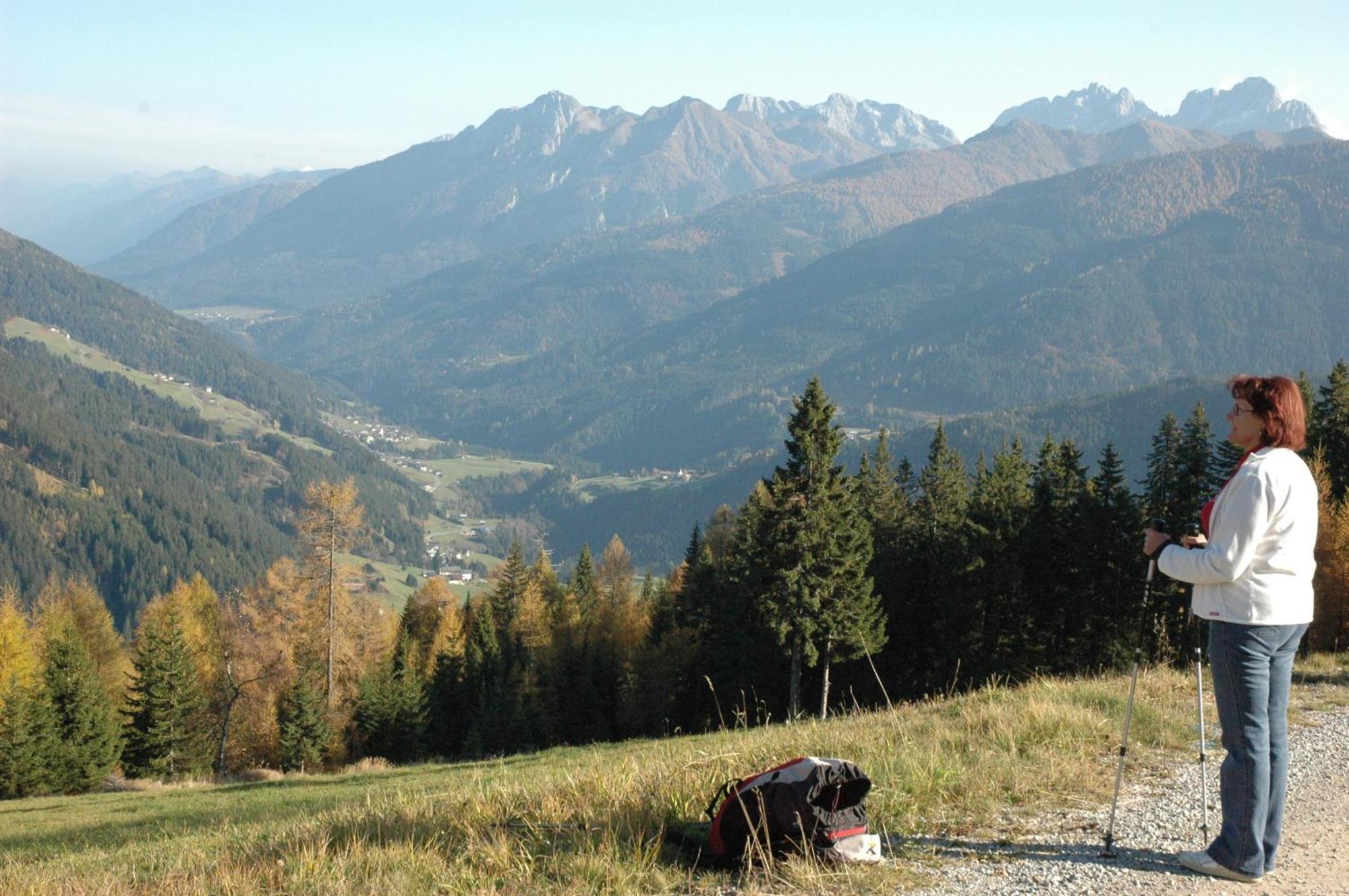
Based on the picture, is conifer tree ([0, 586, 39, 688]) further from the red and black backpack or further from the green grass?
the green grass

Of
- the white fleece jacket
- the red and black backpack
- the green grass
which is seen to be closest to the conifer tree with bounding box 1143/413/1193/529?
the white fleece jacket

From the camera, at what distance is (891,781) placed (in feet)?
23.4

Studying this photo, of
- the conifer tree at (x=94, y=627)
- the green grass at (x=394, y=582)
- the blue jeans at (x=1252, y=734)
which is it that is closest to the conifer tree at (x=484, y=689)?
the conifer tree at (x=94, y=627)

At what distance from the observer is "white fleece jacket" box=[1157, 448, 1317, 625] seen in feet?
17.9

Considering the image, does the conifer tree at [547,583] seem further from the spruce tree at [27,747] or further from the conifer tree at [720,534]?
the spruce tree at [27,747]

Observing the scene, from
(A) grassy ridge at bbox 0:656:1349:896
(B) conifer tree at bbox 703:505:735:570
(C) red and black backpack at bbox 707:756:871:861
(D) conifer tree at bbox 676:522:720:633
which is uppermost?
(C) red and black backpack at bbox 707:756:871:861

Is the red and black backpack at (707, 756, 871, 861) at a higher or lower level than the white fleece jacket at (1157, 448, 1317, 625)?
lower

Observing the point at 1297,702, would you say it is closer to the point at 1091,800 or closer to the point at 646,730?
the point at 1091,800

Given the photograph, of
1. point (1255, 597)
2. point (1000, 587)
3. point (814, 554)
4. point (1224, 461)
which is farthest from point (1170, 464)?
point (1255, 597)

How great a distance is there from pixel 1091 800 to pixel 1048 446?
128ft

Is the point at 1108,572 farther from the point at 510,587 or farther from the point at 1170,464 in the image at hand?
the point at 510,587

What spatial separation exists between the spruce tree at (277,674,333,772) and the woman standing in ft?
127

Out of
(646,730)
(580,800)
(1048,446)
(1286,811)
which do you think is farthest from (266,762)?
(1286,811)

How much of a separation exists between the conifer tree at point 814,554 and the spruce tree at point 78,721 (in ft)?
92.8
